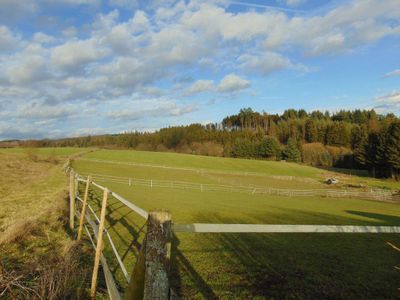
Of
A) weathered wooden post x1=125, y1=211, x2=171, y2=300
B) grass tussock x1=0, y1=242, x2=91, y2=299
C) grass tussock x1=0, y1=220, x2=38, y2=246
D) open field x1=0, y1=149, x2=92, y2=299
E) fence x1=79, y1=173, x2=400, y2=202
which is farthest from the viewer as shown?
fence x1=79, y1=173, x2=400, y2=202

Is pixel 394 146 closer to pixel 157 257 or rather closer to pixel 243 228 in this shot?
pixel 243 228

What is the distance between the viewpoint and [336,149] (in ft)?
314

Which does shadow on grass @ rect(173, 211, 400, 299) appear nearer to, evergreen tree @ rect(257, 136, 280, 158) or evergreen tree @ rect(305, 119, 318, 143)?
evergreen tree @ rect(257, 136, 280, 158)

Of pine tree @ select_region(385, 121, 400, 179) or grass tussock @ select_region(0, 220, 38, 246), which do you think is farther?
pine tree @ select_region(385, 121, 400, 179)

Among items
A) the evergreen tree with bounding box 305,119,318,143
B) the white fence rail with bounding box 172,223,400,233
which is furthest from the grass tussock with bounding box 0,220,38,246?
the evergreen tree with bounding box 305,119,318,143

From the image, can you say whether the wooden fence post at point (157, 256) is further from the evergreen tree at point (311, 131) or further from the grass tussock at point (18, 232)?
the evergreen tree at point (311, 131)

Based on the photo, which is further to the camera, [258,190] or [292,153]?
[292,153]

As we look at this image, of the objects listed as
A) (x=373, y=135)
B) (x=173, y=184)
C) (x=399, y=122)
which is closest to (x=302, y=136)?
(x=373, y=135)

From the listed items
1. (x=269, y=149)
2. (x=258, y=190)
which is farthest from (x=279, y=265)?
(x=269, y=149)

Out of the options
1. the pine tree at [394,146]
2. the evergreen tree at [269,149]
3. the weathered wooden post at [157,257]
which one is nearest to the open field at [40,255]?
the weathered wooden post at [157,257]

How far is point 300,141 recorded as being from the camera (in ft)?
346

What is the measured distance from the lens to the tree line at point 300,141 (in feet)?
230

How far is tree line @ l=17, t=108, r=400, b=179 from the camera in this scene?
7006 centimetres

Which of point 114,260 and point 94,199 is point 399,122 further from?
point 114,260
